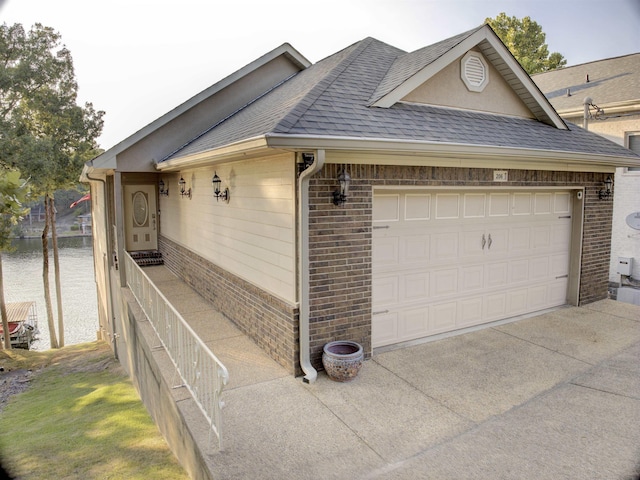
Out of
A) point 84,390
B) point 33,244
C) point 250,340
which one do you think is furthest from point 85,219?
point 250,340

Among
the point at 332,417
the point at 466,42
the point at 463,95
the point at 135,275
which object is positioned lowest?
the point at 332,417

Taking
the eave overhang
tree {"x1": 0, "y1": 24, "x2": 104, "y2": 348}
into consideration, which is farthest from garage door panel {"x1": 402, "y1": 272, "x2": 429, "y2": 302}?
tree {"x1": 0, "y1": 24, "x2": 104, "y2": 348}

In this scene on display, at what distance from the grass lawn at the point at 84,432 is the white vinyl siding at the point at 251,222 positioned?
2530 millimetres

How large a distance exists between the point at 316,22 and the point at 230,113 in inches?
217

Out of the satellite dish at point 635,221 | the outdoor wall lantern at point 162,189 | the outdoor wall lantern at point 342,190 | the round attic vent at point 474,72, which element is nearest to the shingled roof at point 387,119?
the round attic vent at point 474,72

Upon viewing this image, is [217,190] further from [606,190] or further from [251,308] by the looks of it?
[606,190]

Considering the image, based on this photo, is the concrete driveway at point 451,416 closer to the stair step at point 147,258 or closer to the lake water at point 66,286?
the stair step at point 147,258

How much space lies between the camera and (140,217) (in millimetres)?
13047

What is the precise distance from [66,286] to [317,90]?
114ft

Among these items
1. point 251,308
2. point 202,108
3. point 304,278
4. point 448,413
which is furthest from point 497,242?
point 202,108

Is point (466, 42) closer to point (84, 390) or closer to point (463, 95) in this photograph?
point (463, 95)

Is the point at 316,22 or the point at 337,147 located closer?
the point at 337,147

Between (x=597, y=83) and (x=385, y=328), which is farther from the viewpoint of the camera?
(x=597, y=83)

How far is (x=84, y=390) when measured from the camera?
34.9ft
